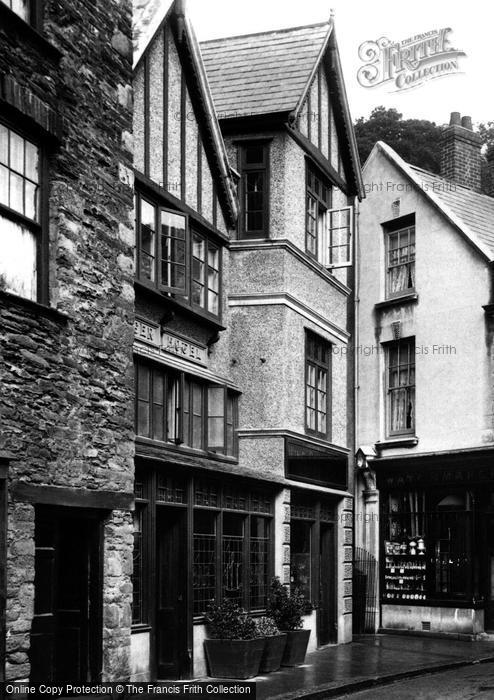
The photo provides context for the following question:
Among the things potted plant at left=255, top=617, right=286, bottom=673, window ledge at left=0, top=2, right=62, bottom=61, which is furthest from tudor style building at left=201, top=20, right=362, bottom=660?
window ledge at left=0, top=2, right=62, bottom=61

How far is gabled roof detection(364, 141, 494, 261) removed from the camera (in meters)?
25.2

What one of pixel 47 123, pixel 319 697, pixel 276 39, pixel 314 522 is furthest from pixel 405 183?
pixel 47 123

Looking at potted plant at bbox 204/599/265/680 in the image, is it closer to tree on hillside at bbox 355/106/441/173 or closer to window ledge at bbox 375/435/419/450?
window ledge at bbox 375/435/419/450

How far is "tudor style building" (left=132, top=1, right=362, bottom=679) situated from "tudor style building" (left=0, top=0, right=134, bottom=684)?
7.96 feet

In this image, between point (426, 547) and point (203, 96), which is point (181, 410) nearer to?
point (203, 96)

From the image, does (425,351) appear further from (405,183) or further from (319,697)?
(319,697)

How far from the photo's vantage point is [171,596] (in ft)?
53.2

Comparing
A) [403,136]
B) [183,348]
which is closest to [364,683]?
[183,348]

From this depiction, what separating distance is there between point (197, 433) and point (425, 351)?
30.4 feet

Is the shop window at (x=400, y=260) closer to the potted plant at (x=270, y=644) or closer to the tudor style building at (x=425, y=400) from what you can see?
the tudor style building at (x=425, y=400)

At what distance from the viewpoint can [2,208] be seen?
1091 cm

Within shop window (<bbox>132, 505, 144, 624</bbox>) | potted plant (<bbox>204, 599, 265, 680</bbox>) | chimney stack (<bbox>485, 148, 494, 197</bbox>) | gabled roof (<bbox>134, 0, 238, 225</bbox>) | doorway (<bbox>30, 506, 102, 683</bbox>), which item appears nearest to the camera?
doorway (<bbox>30, 506, 102, 683</bbox>)

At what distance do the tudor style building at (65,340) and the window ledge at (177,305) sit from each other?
115 inches

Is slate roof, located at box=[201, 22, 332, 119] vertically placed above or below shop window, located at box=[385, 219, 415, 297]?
above
